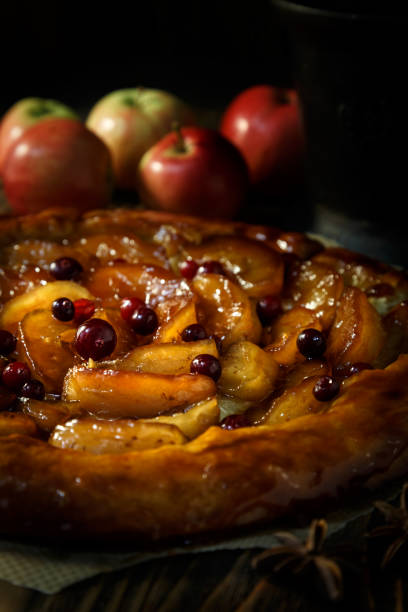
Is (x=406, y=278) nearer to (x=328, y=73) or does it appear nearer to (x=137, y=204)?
(x=328, y=73)

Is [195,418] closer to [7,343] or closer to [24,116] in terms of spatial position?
[7,343]

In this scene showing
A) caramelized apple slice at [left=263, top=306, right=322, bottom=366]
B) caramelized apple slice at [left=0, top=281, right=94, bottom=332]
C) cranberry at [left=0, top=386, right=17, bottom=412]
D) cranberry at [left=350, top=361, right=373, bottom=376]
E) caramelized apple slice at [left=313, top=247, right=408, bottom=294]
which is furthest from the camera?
caramelized apple slice at [left=313, top=247, right=408, bottom=294]

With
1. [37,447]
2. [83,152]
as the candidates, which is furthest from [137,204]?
[37,447]

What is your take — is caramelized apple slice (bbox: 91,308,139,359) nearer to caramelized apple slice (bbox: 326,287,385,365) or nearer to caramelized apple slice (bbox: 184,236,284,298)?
caramelized apple slice (bbox: 184,236,284,298)

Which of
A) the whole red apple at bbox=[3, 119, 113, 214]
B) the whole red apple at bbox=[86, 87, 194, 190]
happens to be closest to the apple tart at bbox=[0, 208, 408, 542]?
the whole red apple at bbox=[3, 119, 113, 214]

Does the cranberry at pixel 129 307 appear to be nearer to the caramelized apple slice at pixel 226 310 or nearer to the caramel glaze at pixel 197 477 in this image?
the caramelized apple slice at pixel 226 310

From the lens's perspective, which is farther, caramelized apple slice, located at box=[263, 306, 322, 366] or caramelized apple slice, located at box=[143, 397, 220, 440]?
caramelized apple slice, located at box=[263, 306, 322, 366]
